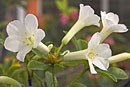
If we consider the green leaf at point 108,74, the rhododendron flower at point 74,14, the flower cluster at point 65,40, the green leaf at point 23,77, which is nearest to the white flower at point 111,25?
the flower cluster at point 65,40

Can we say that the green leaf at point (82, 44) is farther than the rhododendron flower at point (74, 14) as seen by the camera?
No

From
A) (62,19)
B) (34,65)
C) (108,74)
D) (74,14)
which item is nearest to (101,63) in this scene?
(108,74)

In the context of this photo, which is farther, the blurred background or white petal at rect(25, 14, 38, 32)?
the blurred background

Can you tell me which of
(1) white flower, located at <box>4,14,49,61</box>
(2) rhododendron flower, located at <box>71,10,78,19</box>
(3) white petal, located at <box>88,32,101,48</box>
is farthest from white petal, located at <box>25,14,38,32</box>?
(2) rhododendron flower, located at <box>71,10,78,19</box>

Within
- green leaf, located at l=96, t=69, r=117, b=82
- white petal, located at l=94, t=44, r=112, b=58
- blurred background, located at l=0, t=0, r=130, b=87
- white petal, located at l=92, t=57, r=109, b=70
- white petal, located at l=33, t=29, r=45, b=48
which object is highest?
white petal, located at l=33, t=29, r=45, b=48

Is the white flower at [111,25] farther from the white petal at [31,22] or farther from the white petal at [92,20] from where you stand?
the white petal at [31,22]

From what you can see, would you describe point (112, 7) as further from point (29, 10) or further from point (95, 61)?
point (95, 61)

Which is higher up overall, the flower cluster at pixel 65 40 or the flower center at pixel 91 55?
the flower cluster at pixel 65 40

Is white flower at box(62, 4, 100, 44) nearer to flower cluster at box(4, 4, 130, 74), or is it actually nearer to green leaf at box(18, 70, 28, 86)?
flower cluster at box(4, 4, 130, 74)
